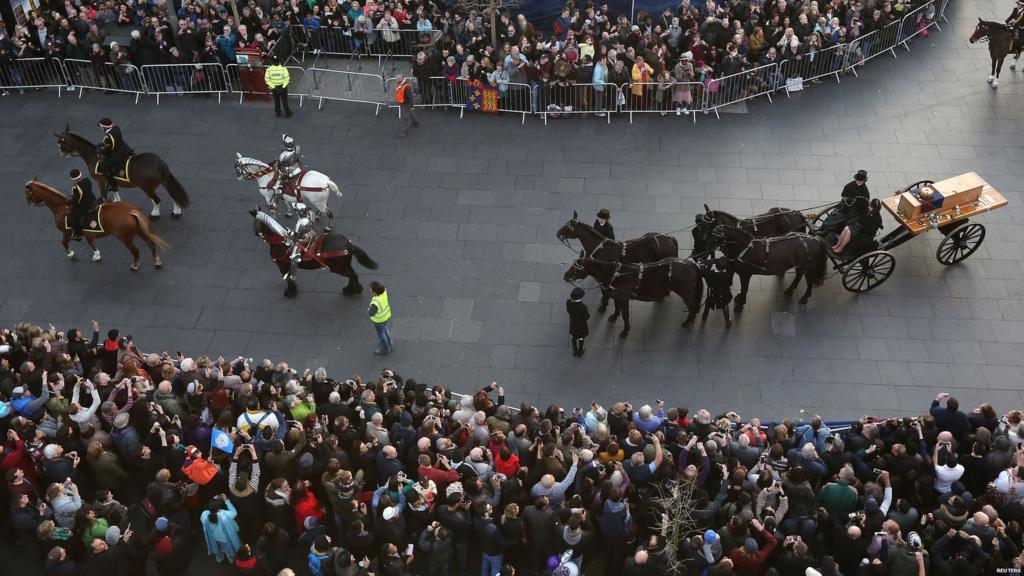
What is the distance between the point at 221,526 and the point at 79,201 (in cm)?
739

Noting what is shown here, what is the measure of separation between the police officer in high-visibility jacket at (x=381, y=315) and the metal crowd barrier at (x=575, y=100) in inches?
284

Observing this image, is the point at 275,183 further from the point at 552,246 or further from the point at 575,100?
the point at 575,100

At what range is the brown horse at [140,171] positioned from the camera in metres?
16.1

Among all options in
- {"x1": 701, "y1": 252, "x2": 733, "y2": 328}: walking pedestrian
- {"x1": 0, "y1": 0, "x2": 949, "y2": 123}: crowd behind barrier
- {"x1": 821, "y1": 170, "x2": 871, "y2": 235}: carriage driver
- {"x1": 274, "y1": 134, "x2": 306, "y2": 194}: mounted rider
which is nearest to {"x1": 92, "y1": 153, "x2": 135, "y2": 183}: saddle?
{"x1": 274, "y1": 134, "x2": 306, "y2": 194}: mounted rider

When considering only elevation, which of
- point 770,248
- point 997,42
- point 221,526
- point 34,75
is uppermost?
point 997,42

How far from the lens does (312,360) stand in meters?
14.2

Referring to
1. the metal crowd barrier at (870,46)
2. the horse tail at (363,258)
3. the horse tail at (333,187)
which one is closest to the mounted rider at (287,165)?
the horse tail at (333,187)

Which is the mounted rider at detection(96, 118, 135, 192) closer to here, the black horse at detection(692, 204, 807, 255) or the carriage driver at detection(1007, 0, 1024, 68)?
the black horse at detection(692, 204, 807, 255)

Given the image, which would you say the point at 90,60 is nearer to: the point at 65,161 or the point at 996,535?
the point at 65,161

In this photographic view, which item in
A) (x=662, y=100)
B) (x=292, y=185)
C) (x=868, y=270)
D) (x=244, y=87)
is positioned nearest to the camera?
(x=868, y=270)

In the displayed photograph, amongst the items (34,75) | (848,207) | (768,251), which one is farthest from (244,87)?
(848,207)

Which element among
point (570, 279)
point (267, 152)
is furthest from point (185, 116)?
point (570, 279)

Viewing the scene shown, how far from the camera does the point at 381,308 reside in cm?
1338

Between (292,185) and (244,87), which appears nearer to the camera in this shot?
(292,185)
